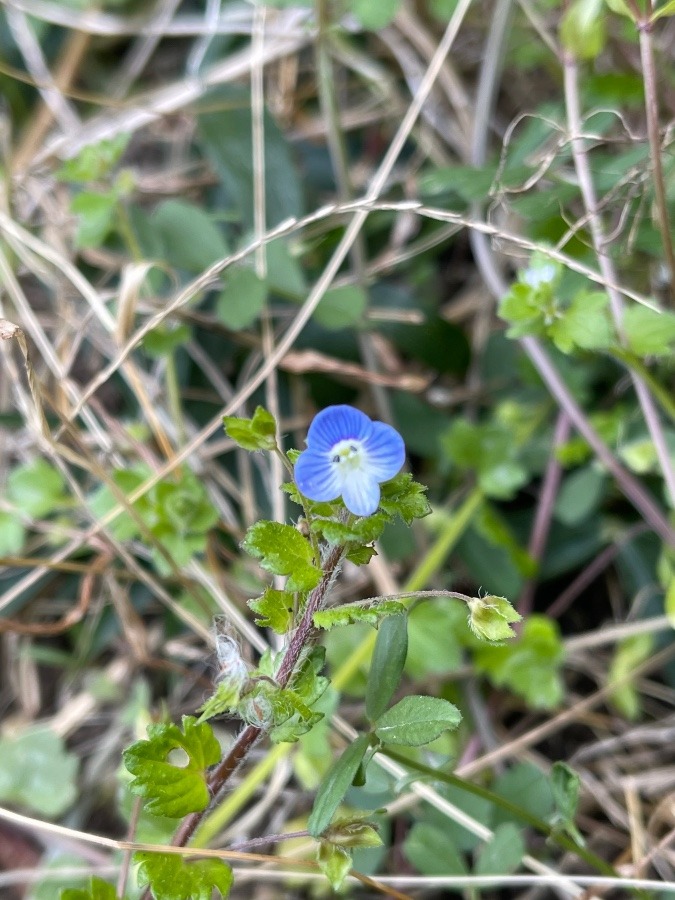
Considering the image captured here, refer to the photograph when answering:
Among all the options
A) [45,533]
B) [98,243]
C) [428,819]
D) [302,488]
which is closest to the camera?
[302,488]

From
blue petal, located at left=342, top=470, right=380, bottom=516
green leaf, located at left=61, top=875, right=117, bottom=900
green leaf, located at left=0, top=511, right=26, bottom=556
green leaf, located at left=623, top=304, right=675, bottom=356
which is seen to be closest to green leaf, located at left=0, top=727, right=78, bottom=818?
green leaf, located at left=0, top=511, right=26, bottom=556

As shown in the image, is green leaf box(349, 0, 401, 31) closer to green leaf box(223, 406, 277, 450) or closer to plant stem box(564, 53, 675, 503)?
plant stem box(564, 53, 675, 503)

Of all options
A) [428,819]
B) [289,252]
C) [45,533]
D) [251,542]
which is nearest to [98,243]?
[289,252]

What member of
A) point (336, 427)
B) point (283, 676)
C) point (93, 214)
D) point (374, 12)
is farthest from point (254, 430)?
point (374, 12)

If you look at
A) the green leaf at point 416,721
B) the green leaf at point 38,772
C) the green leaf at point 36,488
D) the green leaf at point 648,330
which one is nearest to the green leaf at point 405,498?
the green leaf at point 416,721

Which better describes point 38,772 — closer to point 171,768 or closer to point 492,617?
point 171,768

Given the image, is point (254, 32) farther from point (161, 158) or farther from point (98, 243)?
point (98, 243)

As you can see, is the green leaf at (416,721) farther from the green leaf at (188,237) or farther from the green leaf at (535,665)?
the green leaf at (188,237)
